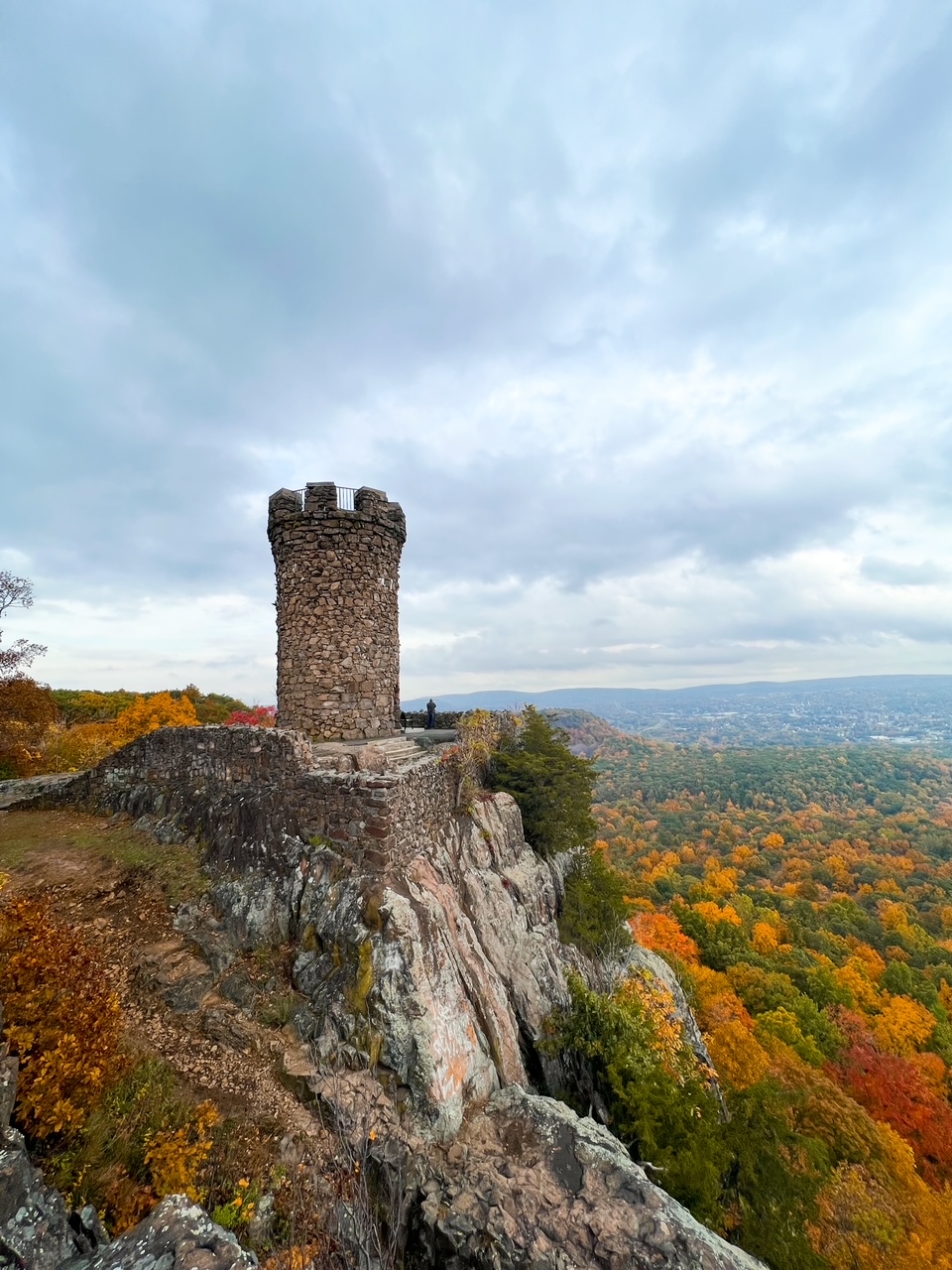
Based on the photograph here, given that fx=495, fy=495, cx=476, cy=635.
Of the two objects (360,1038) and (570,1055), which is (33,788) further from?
(570,1055)

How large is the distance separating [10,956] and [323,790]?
425cm

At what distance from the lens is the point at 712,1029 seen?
1112 inches

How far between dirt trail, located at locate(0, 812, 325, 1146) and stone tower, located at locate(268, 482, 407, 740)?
4.65 meters

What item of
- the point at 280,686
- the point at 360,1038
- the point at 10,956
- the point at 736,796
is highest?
the point at 280,686

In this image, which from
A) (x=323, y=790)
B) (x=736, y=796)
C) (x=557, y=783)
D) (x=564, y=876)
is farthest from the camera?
(x=736, y=796)

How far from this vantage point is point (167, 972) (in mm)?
7332

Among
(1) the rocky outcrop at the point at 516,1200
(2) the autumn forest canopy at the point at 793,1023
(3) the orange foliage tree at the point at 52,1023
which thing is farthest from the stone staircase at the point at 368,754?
(2) the autumn forest canopy at the point at 793,1023

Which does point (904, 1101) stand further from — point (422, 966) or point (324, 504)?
point (324, 504)

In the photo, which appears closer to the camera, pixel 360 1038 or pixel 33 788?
pixel 360 1038

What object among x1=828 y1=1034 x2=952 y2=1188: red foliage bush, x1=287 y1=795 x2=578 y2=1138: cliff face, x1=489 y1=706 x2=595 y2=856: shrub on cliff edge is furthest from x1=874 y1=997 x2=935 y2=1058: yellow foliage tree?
x1=287 y1=795 x2=578 y2=1138: cliff face

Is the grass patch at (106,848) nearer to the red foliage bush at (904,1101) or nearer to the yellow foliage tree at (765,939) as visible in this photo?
the red foliage bush at (904,1101)

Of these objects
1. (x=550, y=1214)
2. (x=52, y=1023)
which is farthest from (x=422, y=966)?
(x=52, y=1023)

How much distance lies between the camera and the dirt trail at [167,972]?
6078 millimetres

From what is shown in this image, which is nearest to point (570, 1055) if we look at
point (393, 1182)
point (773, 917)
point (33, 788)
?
point (393, 1182)
